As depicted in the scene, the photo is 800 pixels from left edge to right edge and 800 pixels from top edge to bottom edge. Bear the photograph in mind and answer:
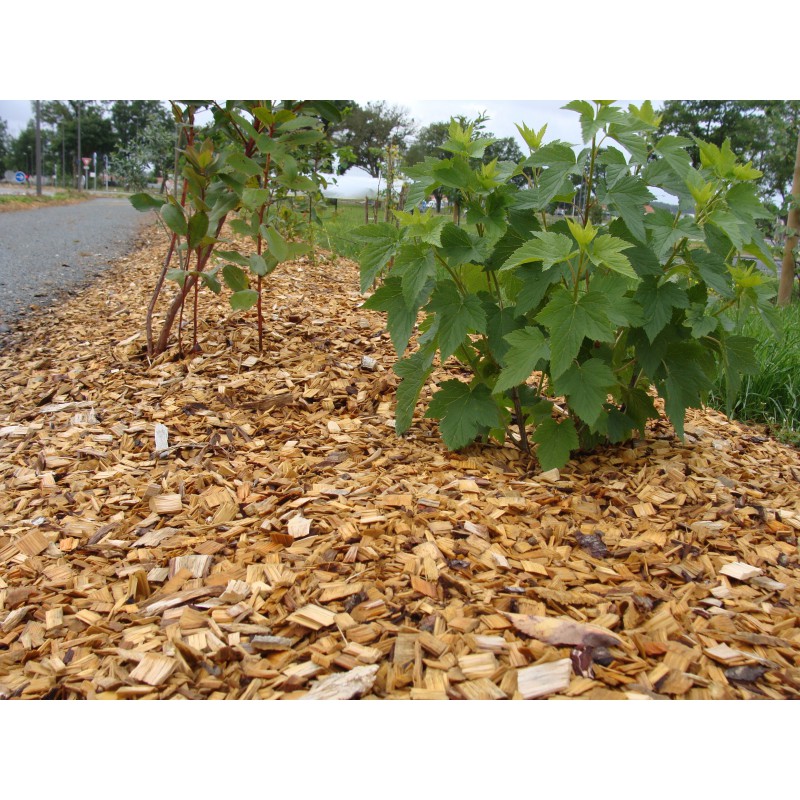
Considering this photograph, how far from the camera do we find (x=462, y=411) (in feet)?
6.56

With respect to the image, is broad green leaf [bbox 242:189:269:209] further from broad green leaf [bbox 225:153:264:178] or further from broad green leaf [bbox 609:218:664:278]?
broad green leaf [bbox 609:218:664:278]

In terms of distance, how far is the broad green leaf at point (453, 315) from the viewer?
183 cm

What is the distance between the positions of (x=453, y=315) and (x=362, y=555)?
70cm

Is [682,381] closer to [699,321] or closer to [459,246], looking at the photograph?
[699,321]

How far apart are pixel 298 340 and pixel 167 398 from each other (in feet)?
2.33

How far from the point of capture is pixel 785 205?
5.56 meters

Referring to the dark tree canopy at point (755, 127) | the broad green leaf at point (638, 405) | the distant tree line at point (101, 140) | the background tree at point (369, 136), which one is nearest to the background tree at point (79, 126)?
the distant tree line at point (101, 140)

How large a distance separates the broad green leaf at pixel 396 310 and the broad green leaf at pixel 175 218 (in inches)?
49.7

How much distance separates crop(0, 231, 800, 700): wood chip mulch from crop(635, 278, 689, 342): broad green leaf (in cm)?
47

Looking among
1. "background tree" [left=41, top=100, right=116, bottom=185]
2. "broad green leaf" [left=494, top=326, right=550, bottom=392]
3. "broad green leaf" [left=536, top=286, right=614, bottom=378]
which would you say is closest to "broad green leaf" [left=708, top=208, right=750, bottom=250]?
"broad green leaf" [left=536, top=286, right=614, bottom=378]

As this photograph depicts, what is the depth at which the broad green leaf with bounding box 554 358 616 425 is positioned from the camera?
5.75 ft

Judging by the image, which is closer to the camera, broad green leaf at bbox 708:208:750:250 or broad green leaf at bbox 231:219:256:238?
broad green leaf at bbox 708:208:750:250

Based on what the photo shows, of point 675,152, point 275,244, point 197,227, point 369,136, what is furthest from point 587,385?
point 369,136

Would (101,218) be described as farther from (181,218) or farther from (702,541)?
(702,541)
